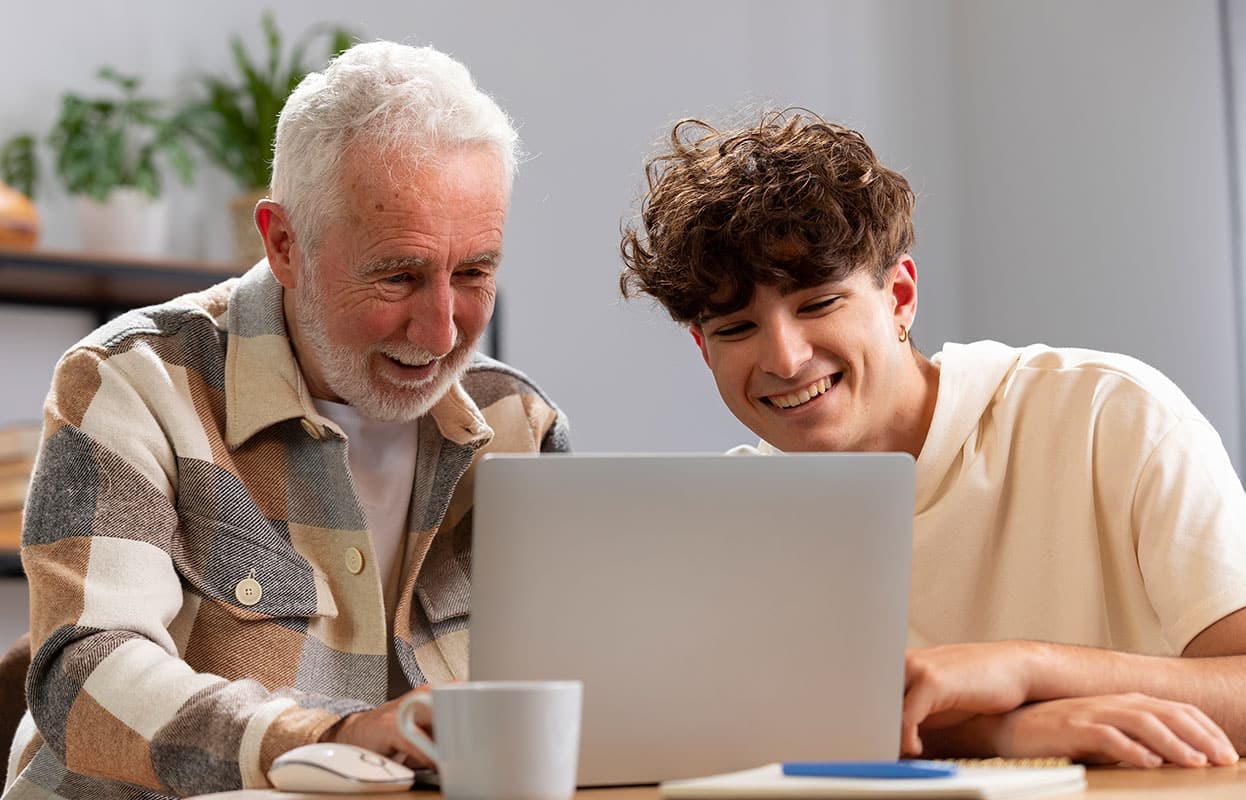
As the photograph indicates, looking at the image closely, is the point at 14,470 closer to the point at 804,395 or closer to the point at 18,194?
the point at 18,194

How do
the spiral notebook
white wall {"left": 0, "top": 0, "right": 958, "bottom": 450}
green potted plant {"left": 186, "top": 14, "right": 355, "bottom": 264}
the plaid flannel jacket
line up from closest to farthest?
the spiral notebook, the plaid flannel jacket, green potted plant {"left": 186, "top": 14, "right": 355, "bottom": 264}, white wall {"left": 0, "top": 0, "right": 958, "bottom": 450}

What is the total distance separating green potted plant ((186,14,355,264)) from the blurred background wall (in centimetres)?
9

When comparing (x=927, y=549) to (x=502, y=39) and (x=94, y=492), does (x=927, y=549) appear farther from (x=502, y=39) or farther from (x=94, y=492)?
(x=502, y=39)

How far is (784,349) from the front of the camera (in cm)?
154

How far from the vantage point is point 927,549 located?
1609 mm

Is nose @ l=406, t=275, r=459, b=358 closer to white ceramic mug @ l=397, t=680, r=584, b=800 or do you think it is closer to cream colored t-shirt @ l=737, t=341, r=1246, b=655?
cream colored t-shirt @ l=737, t=341, r=1246, b=655

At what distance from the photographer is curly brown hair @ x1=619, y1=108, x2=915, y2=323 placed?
1549 millimetres

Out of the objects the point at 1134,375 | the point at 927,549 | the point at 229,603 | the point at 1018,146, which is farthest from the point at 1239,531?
the point at 1018,146

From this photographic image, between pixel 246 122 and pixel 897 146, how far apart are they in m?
1.86

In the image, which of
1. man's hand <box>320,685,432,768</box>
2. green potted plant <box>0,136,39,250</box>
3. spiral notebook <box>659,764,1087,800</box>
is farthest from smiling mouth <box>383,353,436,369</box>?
green potted plant <box>0,136,39,250</box>

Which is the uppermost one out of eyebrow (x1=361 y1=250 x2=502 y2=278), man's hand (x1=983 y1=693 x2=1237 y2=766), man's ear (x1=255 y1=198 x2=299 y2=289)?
man's ear (x1=255 y1=198 x2=299 y2=289)

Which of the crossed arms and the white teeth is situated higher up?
the white teeth

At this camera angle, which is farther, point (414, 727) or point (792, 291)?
point (792, 291)

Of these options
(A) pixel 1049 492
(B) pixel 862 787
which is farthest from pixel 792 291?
(B) pixel 862 787
